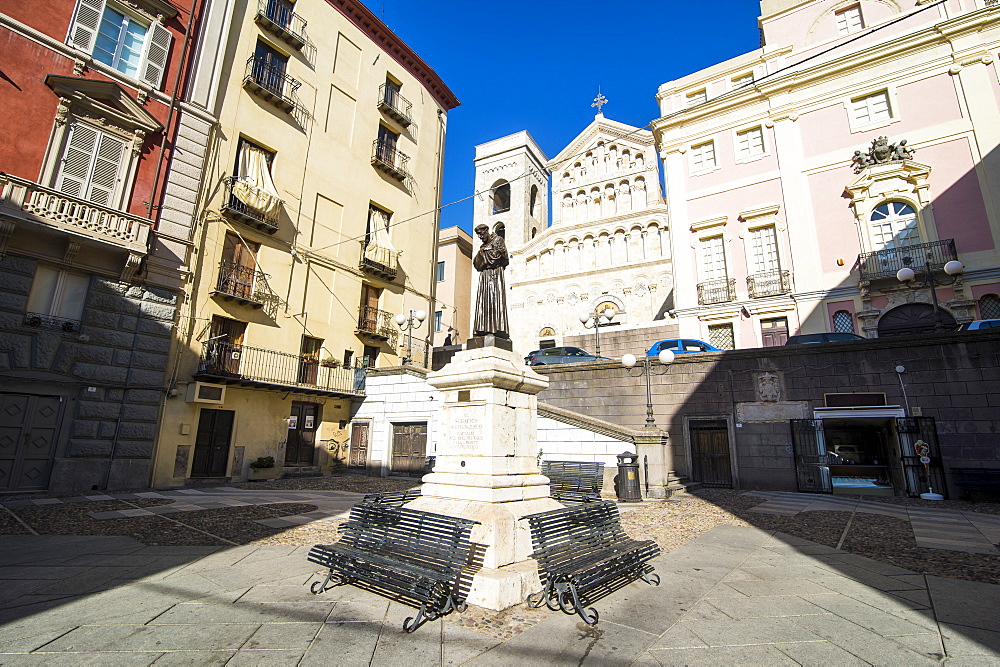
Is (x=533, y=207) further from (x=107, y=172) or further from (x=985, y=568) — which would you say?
(x=985, y=568)

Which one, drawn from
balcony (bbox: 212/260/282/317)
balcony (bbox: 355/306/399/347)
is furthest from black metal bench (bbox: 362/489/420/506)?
balcony (bbox: 355/306/399/347)

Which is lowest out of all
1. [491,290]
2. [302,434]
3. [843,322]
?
[302,434]

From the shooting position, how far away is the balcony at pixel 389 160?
2269cm

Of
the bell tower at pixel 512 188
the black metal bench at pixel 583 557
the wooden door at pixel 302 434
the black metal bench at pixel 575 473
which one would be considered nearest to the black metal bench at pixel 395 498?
the black metal bench at pixel 583 557

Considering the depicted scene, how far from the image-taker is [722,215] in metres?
22.4

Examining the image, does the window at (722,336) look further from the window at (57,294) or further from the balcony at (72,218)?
the window at (57,294)

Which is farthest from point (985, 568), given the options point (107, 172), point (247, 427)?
point (107, 172)

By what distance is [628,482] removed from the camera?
41.0 ft

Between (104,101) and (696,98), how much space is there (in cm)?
2477

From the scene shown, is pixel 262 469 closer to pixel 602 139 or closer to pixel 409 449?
pixel 409 449

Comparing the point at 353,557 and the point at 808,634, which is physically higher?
the point at 353,557

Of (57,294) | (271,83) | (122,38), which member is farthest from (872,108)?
(57,294)

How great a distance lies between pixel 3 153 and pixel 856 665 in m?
17.9

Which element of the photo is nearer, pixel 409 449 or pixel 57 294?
pixel 57 294
